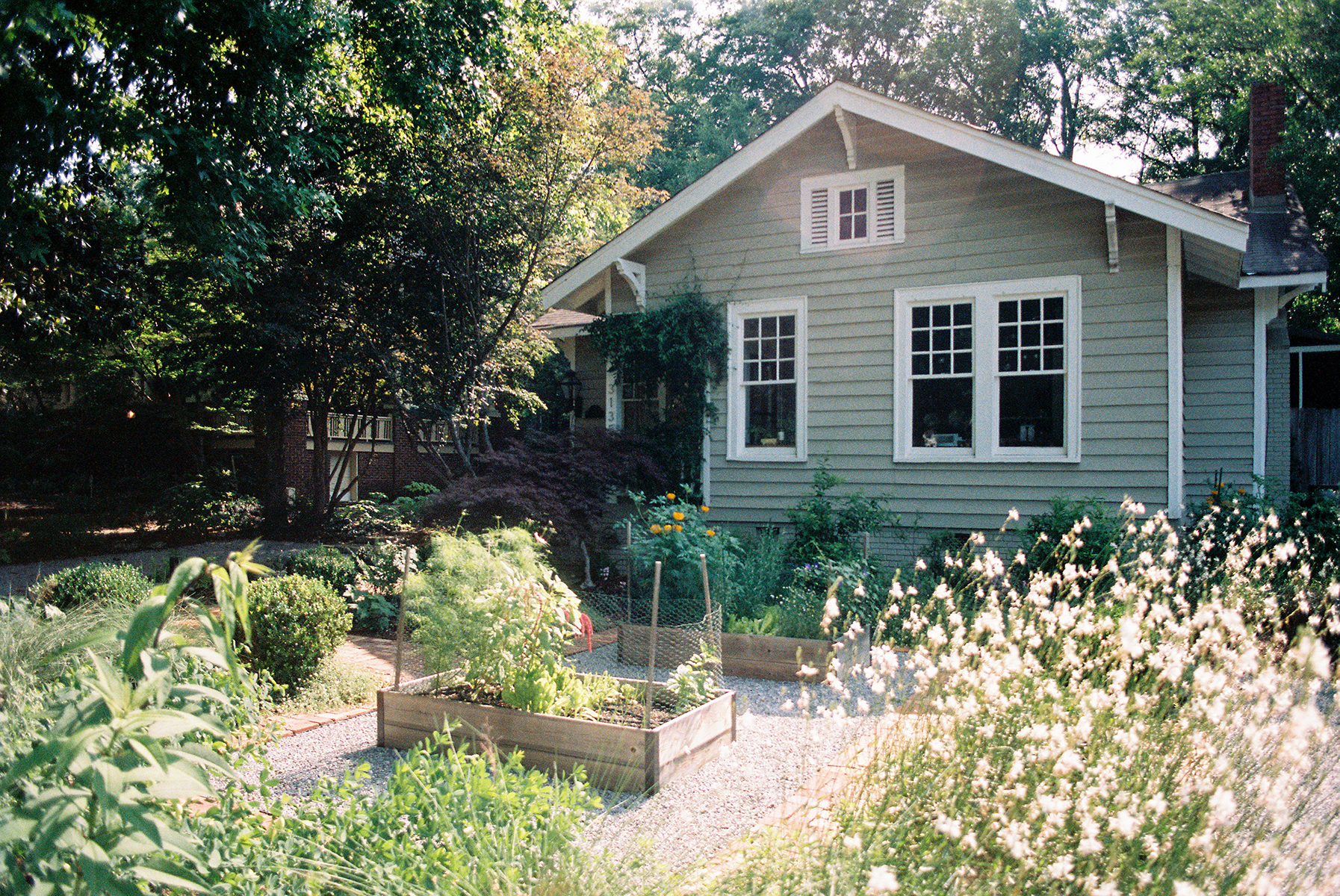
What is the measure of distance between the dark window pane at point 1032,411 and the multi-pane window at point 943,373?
13.7 inches

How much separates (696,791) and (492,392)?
27.2 ft

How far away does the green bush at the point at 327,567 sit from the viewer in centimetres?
766

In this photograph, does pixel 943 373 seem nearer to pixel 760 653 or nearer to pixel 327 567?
pixel 760 653

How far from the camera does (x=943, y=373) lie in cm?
914

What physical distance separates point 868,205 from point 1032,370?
2.46 m

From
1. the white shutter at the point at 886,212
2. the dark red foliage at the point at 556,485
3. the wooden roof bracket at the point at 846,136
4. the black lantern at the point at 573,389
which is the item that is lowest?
the dark red foliage at the point at 556,485

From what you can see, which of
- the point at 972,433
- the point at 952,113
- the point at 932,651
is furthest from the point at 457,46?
the point at 952,113

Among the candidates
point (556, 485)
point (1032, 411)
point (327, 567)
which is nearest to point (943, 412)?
point (1032, 411)

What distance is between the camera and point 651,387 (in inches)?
420

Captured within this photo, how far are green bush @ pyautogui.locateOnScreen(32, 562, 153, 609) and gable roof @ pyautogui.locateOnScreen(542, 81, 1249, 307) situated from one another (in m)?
5.70

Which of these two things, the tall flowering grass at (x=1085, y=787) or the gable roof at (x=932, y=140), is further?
the gable roof at (x=932, y=140)

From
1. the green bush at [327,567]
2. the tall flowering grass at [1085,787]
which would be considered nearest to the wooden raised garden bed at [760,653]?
the tall flowering grass at [1085,787]

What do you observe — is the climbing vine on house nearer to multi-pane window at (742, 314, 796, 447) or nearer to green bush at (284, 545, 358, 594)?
multi-pane window at (742, 314, 796, 447)

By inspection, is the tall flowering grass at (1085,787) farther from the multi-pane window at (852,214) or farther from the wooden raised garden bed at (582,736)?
the multi-pane window at (852,214)
